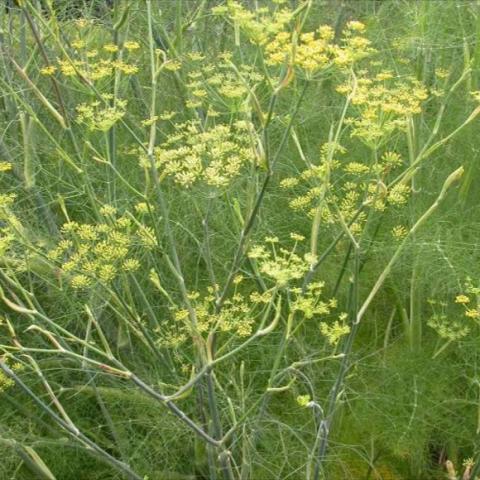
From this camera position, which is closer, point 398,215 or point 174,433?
point 174,433

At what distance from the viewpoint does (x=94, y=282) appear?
1643mm

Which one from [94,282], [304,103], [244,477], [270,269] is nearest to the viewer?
[270,269]

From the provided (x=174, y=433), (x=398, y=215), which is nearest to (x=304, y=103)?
(x=398, y=215)

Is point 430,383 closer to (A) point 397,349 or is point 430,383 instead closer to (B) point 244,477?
(A) point 397,349

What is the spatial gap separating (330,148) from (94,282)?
0.59 metres

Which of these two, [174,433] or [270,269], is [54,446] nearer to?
[174,433]

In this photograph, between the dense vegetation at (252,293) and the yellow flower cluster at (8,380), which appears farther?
the dense vegetation at (252,293)

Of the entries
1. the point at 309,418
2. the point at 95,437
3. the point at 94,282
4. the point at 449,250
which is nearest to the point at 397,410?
the point at 309,418

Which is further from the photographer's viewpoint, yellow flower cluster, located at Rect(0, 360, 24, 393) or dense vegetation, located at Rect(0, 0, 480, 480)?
dense vegetation, located at Rect(0, 0, 480, 480)

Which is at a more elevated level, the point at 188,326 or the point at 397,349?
the point at 188,326

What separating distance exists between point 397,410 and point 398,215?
0.62 meters

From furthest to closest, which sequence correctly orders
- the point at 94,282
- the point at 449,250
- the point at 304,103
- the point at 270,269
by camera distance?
the point at 304,103 < the point at 449,250 < the point at 94,282 < the point at 270,269

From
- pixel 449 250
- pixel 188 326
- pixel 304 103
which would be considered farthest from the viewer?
pixel 304 103

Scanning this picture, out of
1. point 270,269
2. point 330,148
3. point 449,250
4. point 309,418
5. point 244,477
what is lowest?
point 309,418
